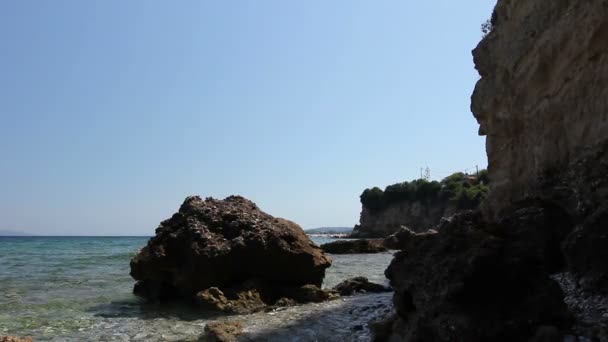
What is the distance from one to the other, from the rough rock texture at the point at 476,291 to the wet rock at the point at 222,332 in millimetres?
2780

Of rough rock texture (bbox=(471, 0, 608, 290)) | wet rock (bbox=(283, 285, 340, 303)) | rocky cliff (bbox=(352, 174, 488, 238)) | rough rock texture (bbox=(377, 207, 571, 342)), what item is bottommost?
wet rock (bbox=(283, 285, 340, 303))

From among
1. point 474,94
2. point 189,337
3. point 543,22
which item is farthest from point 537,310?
point 474,94

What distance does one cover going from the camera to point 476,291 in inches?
230

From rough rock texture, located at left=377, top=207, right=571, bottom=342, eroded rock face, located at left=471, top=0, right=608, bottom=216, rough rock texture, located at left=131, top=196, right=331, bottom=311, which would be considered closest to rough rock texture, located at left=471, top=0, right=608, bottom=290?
eroded rock face, located at left=471, top=0, right=608, bottom=216

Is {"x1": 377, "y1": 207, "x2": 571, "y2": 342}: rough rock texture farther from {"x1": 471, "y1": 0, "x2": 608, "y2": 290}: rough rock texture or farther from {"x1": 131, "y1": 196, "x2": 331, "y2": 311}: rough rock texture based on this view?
{"x1": 131, "y1": 196, "x2": 331, "y2": 311}: rough rock texture

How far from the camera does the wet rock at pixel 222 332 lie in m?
8.35

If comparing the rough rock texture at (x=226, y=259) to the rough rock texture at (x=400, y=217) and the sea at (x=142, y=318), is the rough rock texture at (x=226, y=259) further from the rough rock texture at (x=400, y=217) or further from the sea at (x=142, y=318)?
the rough rock texture at (x=400, y=217)

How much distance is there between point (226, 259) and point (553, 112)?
8.52 meters

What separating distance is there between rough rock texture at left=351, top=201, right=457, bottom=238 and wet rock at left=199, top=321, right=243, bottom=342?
67468mm

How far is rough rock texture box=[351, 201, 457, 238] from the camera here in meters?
80.6

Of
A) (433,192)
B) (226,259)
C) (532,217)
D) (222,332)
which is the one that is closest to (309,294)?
(226,259)

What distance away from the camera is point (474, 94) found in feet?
52.6

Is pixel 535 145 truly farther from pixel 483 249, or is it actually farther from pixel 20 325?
pixel 20 325

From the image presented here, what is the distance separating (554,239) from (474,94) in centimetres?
915
